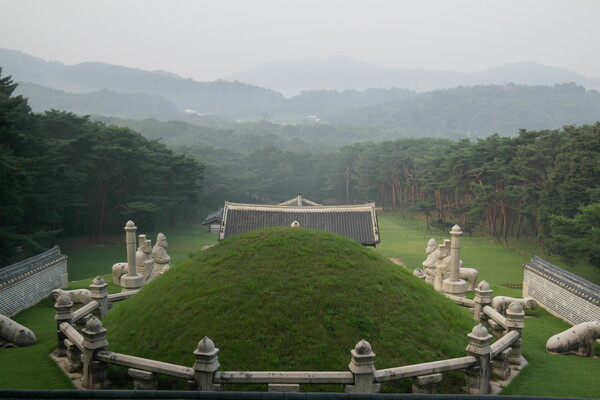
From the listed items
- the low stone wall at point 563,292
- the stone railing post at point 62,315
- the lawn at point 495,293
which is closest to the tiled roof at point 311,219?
the lawn at point 495,293

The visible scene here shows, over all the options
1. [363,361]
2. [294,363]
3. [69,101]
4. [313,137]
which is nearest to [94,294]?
[294,363]

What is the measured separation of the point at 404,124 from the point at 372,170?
104m

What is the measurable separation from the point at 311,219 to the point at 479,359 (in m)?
21.6

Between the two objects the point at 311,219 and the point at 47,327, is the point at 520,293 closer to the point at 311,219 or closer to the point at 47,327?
the point at 311,219

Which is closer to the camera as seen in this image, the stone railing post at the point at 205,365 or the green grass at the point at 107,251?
the stone railing post at the point at 205,365

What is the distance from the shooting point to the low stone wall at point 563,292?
59.6 feet

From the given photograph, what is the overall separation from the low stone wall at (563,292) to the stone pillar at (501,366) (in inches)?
270

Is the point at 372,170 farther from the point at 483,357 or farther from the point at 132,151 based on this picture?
the point at 483,357

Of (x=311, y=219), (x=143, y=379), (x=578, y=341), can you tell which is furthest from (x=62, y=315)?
(x=311, y=219)

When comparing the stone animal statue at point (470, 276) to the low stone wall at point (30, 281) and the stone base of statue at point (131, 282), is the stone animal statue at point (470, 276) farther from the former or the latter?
the low stone wall at point (30, 281)

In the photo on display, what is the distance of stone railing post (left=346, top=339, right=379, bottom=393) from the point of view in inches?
385

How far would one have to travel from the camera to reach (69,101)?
6722 inches

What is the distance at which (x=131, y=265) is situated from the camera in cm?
2102

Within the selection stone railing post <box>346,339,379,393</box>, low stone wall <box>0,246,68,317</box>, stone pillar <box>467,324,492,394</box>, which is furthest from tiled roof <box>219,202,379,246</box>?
stone railing post <box>346,339,379,393</box>
